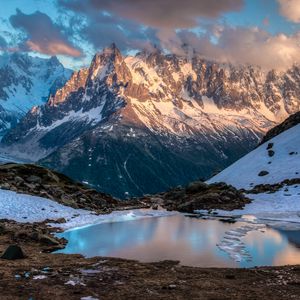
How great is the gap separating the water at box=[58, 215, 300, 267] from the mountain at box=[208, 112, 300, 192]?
2539 cm

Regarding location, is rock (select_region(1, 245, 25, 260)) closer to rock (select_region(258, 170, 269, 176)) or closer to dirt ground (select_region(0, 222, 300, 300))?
dirt ground (select_region(0, 222, 300, 300))

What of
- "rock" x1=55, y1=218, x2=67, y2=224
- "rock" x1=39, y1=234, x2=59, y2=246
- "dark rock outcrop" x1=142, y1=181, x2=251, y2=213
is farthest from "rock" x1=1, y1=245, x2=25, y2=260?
"dark rock outcrop" x1=142, y1=181, x2=251, y2=213

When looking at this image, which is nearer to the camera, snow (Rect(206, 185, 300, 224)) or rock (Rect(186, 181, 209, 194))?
snow (Rect(206, 185, 300, 224))

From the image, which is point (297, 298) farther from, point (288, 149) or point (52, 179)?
point (288, 149)

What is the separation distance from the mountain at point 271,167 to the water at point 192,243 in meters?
25.4

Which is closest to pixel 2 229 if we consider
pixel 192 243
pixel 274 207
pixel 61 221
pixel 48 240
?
pixel 48 240

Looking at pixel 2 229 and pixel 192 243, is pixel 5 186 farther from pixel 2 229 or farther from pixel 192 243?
pixel 192 243

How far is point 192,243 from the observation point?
39844mm

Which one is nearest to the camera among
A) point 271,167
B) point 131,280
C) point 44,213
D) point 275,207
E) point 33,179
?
point 131,280

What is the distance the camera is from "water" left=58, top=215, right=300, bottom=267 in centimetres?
3334

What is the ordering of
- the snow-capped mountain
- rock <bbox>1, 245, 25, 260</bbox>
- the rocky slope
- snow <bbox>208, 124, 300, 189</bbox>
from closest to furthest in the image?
rock <bbox>1, 245, 25, 260</bbox> → the snow-capped mountain → the rocky slope → snow <bbox>208, 124, 300, 189</bbox>

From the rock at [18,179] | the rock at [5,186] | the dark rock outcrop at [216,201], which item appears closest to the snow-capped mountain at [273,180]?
the dark rock outcrop at [216,201]

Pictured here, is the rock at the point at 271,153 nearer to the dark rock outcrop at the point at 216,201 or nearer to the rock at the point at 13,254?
the dark rock outcrop at the point at 216,201

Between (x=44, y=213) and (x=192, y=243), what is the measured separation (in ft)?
69.6
